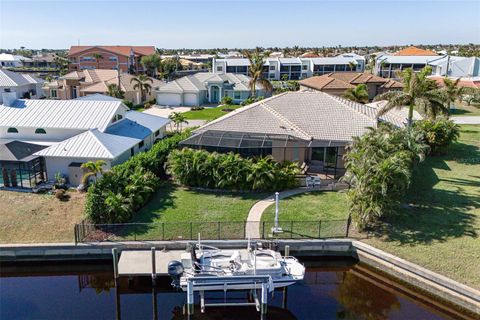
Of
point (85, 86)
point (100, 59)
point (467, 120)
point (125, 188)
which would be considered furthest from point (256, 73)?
point (100, 59)

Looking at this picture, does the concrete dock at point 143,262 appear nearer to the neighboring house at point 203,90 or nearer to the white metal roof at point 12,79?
the neighboring house at point 203,90

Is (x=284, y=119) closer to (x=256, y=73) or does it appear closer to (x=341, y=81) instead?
(x=256, y=73)

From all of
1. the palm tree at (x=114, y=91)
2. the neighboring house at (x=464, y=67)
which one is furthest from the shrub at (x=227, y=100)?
the neighboring house at (x=464, y=67)

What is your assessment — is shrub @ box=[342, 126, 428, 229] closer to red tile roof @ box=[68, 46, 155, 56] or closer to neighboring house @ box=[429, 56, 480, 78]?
neighboring house @ box=[429, 56, 480, 78]

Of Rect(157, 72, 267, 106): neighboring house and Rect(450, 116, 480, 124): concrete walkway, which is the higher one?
Rect(157, 72, 267, 106): neighboring house

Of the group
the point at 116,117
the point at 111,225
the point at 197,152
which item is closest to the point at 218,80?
the point at 116,117

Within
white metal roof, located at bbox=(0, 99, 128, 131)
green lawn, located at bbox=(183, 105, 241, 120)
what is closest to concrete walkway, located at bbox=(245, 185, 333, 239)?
white metal roof, located at bbox=(0, 99, 128, 131)

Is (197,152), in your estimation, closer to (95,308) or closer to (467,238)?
(95,308)
